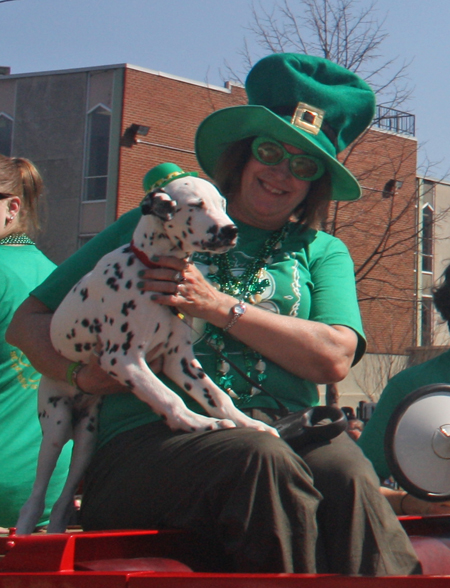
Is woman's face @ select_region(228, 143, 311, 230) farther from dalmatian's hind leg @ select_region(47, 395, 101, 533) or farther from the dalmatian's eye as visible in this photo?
dalmatian's hind leg @ select_region(47, 395, 101, 533)

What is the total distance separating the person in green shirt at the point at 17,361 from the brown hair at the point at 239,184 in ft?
3.42

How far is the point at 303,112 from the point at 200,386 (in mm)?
1046

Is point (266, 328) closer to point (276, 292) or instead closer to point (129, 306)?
point (276, 292)

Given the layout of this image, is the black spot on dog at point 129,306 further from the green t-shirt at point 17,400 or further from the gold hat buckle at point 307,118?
the green t-shirt at point 17,400

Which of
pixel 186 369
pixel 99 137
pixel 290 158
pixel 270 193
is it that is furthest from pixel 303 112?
pixel 99 137

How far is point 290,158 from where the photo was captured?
2844mm

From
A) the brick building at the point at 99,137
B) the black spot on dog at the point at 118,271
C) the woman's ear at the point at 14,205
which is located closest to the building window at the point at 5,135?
the brick building at the point at 99,137

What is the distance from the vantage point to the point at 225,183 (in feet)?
10.0

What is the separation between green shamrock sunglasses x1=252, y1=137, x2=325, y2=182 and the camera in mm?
2838

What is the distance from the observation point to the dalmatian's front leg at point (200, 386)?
2.33 meters

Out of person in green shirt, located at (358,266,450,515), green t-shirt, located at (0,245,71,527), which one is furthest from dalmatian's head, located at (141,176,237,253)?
green t-shirt, located at (0,245,71,527)

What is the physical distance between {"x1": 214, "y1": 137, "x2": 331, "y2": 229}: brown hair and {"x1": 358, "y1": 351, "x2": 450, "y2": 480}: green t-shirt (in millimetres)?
758

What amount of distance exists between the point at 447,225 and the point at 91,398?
93.0 feet

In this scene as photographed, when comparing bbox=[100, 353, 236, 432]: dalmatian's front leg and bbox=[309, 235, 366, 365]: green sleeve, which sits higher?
bbox=[309, 235, 366, 365]: green sleeve
